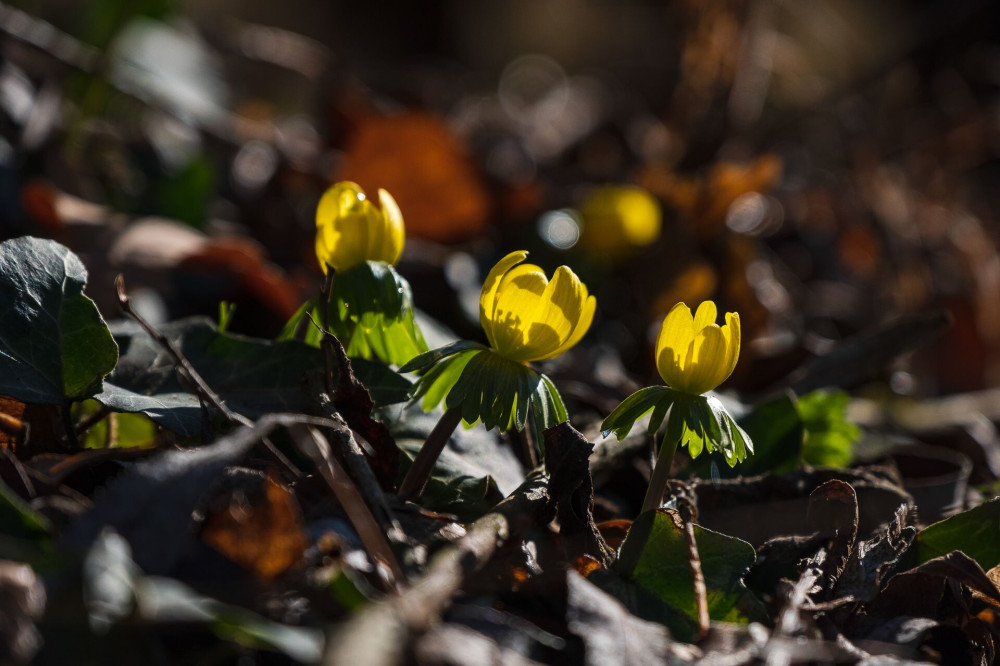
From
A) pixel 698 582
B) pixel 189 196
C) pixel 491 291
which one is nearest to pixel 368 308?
pixel 491 291

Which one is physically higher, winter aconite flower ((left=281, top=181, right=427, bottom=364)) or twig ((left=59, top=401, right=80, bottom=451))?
winter aconite flower ((left=281, top=181, right=427, bottom=364))

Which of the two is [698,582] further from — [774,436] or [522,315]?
[774,436]

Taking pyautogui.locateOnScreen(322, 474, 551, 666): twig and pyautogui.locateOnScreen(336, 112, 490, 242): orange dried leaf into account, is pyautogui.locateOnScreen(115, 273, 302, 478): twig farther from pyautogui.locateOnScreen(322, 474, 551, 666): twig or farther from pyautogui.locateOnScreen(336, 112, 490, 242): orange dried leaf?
pyautogui.locateOnScreen(336, 112, 490, 242): orange dried leaf

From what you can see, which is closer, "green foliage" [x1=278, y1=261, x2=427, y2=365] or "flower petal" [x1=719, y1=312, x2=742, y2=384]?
"flower petal" [x1=719, y1=312, x2=742, y2=384]

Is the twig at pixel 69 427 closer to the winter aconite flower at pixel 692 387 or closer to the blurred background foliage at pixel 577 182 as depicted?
the winter aconite flower at pixel 692 387

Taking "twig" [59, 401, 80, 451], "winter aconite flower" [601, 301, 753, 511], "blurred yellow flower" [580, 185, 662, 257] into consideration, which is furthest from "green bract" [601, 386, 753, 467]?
"blurred yellow flower" [580, 185, 662, 257]

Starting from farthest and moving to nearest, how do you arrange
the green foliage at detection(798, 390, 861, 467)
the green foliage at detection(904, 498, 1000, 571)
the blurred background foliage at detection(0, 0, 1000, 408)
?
the blurred background foliage at detection(0, 0, 1000, 408), the green foliage at detection(798, 390, 861, 467), the green foliage at detection(904, 498, 1000, 571)

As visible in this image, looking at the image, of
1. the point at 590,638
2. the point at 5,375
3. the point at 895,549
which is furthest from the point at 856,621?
the point at 5,375

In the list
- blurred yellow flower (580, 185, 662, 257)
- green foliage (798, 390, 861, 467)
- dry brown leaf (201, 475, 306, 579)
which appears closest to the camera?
dry brown leaf (201, 475, 306, 579)
